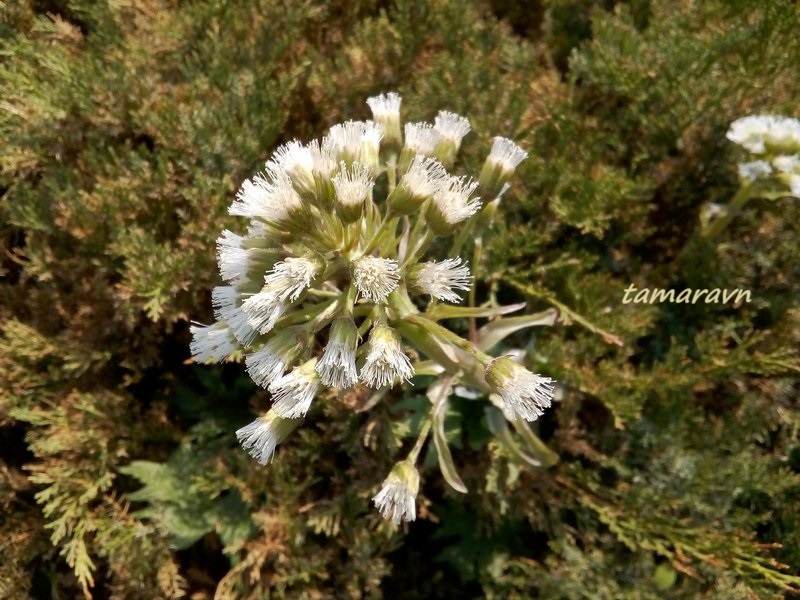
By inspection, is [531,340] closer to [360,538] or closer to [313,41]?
[360,538]

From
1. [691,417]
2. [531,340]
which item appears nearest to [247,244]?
[531,340]

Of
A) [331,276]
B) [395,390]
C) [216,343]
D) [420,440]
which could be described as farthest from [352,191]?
[395,390]

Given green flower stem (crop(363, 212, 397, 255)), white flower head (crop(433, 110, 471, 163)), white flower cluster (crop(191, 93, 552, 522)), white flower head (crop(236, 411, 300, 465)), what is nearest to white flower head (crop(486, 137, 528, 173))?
white flower head (crop(433, 110, 471, 163))

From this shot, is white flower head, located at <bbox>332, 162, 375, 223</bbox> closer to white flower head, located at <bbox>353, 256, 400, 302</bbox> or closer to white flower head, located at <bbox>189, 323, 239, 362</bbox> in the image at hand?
white flower head, located at <bbox>353, 256, 400, 302</bbox>

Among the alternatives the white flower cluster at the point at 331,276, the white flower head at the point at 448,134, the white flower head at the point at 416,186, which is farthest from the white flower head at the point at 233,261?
the white flower head at the point at 448,134

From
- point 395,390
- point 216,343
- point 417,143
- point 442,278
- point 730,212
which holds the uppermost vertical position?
point 417,143

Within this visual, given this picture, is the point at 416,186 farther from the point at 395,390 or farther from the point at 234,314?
the point at 395,390
